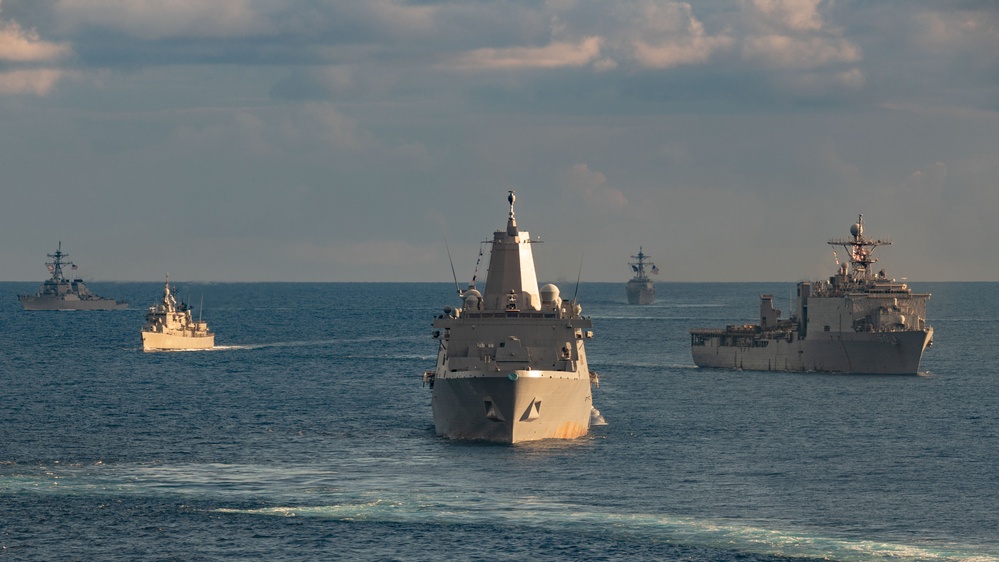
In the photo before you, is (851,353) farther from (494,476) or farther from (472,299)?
(494,476)

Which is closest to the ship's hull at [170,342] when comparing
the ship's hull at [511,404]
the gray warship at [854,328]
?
the gray warship at [854,328]

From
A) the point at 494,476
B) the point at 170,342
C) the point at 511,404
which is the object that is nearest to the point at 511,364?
the point at 511,404

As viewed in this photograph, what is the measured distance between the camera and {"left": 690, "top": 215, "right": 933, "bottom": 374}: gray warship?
118m

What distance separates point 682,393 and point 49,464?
52056 millimetres

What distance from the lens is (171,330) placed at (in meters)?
156

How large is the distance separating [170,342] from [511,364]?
9221 centimetres

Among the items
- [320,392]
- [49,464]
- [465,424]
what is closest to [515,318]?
[465,424]

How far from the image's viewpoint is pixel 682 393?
104 meters

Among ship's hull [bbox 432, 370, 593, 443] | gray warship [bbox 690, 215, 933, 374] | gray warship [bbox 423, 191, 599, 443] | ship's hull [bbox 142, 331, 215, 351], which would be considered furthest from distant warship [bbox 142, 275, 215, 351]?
ship's hull [bbox 432, 370, 593, 443]

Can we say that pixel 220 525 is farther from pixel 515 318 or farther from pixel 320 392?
pixel 320 392

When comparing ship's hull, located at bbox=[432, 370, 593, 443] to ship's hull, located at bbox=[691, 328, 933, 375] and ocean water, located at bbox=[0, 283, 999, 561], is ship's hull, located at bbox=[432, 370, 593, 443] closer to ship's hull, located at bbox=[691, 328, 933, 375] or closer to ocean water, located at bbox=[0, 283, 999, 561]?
ocean water, located at bbox=[0, 283, 999, 561]

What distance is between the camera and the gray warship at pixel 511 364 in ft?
226

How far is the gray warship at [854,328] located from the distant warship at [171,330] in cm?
6587

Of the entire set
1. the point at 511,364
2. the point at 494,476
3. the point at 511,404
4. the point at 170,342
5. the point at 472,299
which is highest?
the point at 472,299
